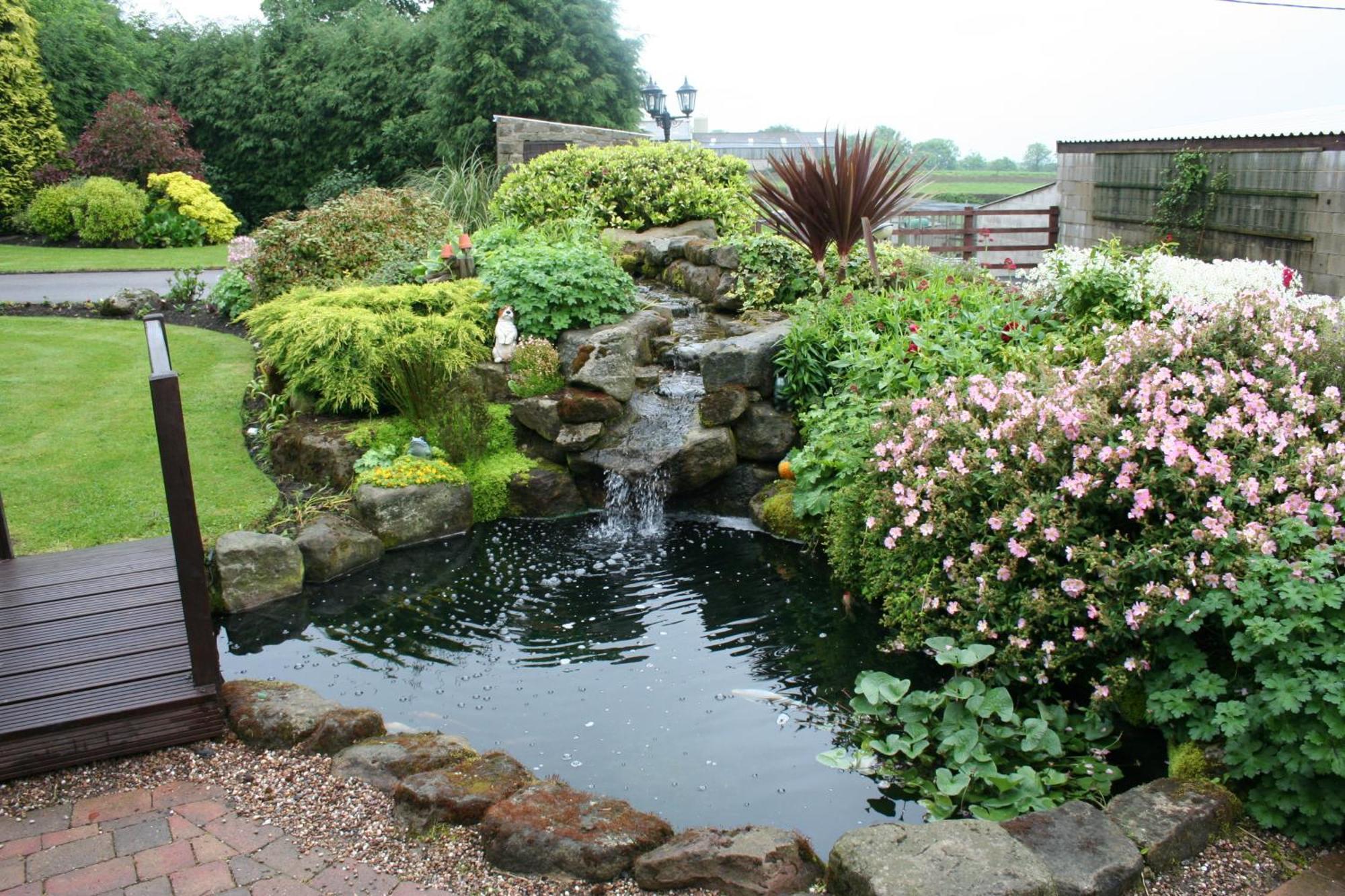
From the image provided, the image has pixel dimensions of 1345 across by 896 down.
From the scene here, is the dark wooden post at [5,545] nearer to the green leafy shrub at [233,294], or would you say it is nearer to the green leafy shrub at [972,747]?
the green leafy shrub at [972,747]

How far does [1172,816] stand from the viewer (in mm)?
3086

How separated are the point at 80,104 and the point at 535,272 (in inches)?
675

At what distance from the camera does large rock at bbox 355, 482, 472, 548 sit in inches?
247

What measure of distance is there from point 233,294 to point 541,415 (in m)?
5.35

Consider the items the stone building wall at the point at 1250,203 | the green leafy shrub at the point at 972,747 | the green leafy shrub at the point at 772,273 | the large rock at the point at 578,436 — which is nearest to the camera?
the green leafy shrub at the point at 972,747

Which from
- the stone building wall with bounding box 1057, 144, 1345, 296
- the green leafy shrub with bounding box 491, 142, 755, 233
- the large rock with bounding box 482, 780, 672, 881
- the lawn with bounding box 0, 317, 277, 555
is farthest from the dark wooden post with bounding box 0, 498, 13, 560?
the stone building wall with bounding box 1057, 144, 1345, 296

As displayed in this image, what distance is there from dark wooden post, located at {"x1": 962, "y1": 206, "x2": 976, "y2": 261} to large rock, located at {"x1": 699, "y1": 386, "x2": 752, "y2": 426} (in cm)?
931

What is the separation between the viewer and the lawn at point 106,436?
5840 mm

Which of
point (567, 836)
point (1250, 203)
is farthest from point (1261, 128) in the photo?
point (567, 836)

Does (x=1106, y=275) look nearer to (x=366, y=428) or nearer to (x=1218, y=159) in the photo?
(x=366, y=428)

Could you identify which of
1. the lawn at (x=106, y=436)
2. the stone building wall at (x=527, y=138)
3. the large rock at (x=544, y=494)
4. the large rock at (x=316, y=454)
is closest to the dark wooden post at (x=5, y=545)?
the lawn at (x=106, y=436)

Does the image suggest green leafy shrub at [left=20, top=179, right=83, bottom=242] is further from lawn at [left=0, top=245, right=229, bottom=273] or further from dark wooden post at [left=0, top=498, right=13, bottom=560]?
dark wooden post at [left=0, top=498, right=13, bottom=560]

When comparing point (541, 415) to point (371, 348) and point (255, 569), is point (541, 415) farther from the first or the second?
point (255, 569)

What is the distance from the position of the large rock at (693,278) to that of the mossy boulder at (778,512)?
3.15 m
